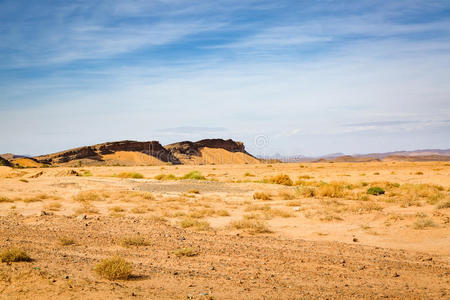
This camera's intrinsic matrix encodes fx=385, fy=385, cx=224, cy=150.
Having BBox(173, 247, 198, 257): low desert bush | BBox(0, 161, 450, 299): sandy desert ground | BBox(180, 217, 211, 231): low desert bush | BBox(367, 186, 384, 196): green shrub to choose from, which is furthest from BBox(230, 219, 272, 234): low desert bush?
BBox(367, 186, 384, 196): green shrub

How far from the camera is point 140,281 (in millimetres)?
6523

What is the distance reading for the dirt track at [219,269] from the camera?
19.6 feet

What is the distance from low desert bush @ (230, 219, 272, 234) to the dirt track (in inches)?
27.6

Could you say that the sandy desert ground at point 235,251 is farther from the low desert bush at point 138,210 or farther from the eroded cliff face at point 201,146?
the eroded cliff face at point 201,146

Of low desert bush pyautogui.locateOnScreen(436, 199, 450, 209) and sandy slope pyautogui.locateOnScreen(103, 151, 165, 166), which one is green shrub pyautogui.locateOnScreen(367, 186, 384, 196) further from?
sandy slope pyautogui.locateOnScreen(103, 151, 165, 166)

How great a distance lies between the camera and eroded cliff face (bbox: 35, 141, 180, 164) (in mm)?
80438

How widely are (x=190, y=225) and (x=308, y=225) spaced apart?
404 cm

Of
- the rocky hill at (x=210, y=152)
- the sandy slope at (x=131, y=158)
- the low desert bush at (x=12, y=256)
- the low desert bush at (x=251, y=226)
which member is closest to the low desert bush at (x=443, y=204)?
the low desert bush at (x=251, y=226)

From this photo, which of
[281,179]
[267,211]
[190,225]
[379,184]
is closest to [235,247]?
[190,225]

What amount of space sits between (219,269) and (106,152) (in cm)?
8564

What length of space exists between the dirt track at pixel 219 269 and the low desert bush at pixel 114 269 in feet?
0.44

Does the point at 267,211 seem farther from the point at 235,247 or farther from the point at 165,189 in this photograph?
the point at 165,189

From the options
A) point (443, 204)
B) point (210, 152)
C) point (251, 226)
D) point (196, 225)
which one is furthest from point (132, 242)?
point (210, 152)

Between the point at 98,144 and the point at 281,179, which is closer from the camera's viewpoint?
the point at 281,179
